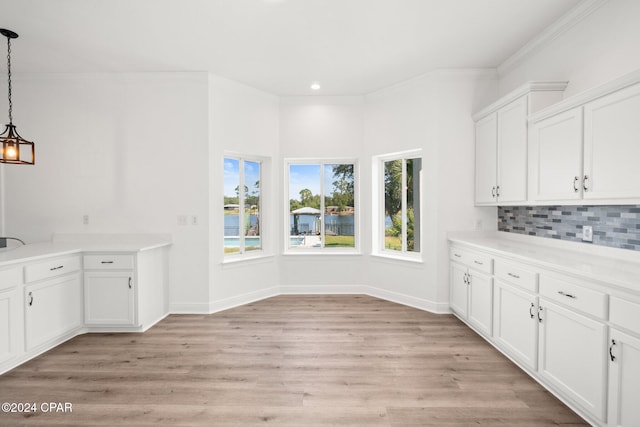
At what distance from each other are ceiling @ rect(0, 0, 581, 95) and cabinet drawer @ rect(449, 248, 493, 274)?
2.19 m

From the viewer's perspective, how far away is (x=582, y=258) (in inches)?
98.3

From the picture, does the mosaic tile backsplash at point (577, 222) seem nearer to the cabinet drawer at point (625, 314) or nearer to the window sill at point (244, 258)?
the cabinet drawer at point (625, 314)

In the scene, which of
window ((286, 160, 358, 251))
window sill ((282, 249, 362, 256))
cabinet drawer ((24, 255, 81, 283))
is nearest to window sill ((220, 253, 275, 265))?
window sill ((282, 249, 362, 256))

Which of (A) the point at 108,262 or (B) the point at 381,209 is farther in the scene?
(B) the point at 381,209

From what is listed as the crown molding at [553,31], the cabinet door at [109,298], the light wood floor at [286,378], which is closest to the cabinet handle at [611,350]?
the light wood floor at [286,378]

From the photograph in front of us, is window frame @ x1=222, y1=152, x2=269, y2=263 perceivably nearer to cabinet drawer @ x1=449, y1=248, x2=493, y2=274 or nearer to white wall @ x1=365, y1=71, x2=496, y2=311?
white wall @ x1=365, y1=71, x2=496, y2=311

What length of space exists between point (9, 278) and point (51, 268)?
0.40m

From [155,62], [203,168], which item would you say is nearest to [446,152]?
[203,168]

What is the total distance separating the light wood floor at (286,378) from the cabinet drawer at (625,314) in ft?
2.56

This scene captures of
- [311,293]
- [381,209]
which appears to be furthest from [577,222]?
[311,293]

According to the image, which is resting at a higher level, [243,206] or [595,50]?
[595,50]

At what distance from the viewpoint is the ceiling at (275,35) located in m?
2.75

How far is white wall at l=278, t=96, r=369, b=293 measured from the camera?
487 centimetres

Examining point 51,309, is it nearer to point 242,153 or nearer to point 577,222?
point 242,153
